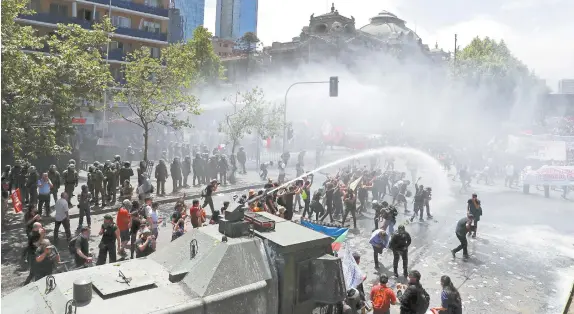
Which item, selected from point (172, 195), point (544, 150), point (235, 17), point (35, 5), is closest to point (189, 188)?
point (172, 195)

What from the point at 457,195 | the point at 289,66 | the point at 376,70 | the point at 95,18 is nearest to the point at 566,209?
the point at 457,195

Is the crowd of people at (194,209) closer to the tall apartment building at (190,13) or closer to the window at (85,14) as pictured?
the window at (85,14)

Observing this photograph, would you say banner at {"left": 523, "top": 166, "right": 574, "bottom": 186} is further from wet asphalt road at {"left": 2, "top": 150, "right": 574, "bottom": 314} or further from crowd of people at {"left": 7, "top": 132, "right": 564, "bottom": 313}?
wet asphalt road at {"left": 2, "top": 150, "right": 574, "bottom": 314}

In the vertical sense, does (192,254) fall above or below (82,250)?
above

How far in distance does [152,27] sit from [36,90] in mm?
35189

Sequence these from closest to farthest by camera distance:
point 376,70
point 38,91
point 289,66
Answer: point 38,91 < point 376,70 < point 289,66

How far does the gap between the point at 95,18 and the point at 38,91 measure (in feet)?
105

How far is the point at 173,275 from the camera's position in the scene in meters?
4.95

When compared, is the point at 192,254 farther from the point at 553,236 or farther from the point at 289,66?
the point at 289,66

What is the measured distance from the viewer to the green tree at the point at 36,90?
11953mm

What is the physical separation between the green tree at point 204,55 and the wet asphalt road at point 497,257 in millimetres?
29437

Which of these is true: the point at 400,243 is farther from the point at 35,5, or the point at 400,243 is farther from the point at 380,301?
the point at 35,5

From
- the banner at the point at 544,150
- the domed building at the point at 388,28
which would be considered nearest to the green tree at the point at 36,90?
the banner at the point at 544,150

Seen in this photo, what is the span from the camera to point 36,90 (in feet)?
42.5
